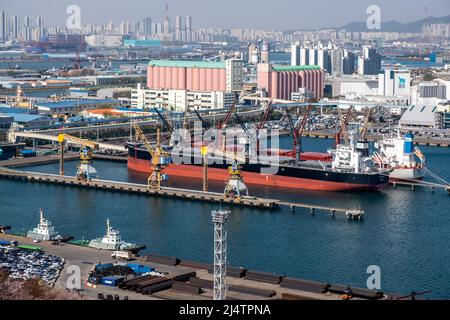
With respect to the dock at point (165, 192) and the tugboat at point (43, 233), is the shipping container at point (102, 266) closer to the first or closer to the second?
the tugboat at point (43, 233)

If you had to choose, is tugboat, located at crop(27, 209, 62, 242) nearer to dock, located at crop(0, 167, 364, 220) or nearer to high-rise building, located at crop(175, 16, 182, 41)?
dock, located at crop(0, 167, 364, 220)

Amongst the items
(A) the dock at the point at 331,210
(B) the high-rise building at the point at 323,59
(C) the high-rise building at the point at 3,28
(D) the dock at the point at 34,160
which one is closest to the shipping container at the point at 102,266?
(A) the dock at the point at 331,210

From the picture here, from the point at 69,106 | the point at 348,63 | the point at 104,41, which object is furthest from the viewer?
the point at 104,41

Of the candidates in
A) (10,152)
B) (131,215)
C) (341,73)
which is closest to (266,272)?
(131,215)

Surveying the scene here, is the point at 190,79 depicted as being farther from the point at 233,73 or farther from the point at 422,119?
the point at 422,119

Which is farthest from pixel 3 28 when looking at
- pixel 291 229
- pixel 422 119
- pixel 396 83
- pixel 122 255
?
pixel 122 255

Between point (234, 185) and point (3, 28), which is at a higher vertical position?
point (3, 28)

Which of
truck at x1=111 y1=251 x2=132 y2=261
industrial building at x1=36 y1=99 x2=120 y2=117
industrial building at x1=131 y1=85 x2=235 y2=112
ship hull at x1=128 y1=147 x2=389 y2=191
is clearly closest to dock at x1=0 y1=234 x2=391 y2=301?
truck at x1=111 y1=251 x2=132 y2=261
